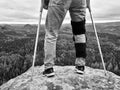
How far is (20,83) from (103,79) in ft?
9.22

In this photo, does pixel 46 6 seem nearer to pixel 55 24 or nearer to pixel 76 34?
pixel 55 24

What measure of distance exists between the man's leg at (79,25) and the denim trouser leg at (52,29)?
1.68 ft

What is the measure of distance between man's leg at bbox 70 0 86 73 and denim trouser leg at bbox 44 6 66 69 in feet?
1.68

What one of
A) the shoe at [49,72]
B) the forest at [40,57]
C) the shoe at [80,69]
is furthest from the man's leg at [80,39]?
the forest at [40,57]

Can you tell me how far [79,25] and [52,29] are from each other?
98cm

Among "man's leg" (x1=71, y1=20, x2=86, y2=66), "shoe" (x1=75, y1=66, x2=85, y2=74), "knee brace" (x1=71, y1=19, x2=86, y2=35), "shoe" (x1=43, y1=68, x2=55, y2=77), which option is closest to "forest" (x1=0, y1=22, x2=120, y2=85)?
"shoe" (x1=43, y1=68, x2=55, y2=77)

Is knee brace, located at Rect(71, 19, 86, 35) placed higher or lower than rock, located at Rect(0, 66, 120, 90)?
higher

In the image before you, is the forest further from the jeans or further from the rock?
the jeans

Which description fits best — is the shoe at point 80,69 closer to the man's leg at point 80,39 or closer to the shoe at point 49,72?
the man's leg at point 80,39

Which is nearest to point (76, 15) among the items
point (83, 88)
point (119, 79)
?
point (83, 88)

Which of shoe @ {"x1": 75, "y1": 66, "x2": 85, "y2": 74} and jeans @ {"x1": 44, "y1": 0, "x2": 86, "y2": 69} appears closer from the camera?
jeans @ {"x1": 44, "y1": 0, "x2": 86, "y2": 69}

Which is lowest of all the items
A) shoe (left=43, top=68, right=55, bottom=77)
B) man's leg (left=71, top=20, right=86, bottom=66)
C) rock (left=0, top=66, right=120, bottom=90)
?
rock (left=0, top=66, right=120, bottom=90)

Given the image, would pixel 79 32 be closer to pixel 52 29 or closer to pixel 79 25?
pixel 79 25

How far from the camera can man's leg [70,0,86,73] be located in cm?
627
